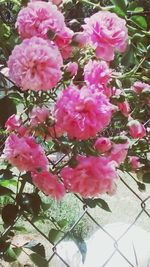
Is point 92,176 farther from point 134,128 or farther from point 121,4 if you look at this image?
point 121,4

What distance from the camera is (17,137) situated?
890 mm

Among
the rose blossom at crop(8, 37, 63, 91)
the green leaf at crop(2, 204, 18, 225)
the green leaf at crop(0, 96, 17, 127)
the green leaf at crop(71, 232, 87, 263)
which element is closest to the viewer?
the rose blossom at crop(8, 37, 63, 91)

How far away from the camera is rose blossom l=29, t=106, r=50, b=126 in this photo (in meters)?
0.87

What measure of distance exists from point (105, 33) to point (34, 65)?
17 centimetres

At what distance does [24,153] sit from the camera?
869mm

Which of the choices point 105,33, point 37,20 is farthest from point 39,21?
point 105,33

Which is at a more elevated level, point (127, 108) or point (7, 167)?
point (127, 108)

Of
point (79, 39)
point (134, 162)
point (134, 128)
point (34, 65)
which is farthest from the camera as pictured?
point (134, 162)

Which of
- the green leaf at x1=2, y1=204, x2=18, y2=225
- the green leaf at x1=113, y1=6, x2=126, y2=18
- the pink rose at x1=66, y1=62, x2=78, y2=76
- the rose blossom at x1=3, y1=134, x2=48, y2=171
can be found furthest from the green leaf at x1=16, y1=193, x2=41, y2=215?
the green leaf at x1=113, y1=6, x2=126, y2=18

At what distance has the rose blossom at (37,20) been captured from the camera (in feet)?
2.74

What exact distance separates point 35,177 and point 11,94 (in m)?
0.14

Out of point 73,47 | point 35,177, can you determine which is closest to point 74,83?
point 73,47

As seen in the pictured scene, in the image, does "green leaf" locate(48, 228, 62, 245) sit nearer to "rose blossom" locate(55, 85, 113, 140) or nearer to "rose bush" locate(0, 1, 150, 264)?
"rose bush" locate(0, 1, 150, 264)

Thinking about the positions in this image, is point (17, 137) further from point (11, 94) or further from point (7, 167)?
point (7, 167)
